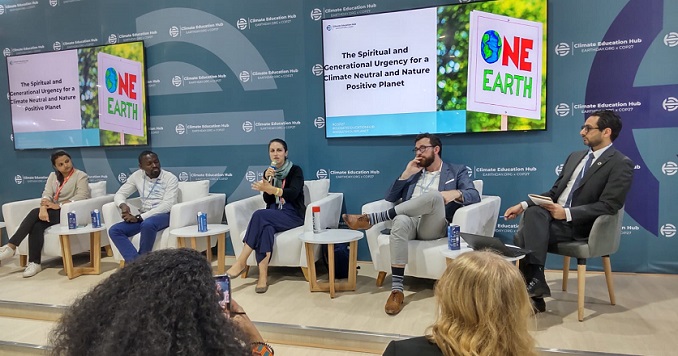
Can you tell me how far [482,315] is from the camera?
1128mm

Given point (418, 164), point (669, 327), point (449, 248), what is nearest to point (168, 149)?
point (418, 164)

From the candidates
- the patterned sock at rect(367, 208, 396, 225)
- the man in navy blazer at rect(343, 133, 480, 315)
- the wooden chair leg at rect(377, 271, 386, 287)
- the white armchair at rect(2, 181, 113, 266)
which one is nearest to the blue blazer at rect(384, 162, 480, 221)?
the man in navy blazer at rect(343, 133, 480, 315)

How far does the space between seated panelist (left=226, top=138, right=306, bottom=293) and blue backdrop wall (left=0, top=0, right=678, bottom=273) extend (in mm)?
509

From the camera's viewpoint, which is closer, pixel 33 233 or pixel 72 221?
pixel 72 221

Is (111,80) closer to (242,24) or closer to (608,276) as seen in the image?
(242,24)

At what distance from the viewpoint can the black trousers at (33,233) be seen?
14.4ft

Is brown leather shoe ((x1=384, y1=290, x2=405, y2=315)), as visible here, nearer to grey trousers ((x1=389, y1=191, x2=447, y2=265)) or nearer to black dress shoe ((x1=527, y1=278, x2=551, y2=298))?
grey trousers ((x1=389, y1=191, x2=447, y2=265))

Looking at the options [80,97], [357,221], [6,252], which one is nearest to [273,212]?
[357,221]

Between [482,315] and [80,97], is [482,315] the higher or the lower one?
the lower one

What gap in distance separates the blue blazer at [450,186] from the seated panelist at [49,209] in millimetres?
3091

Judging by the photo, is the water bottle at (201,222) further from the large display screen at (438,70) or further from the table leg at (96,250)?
the large display screen at (438,70)

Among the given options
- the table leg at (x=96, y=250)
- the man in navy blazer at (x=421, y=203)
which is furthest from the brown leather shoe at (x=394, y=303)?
the table leg at (x=96, y=250)

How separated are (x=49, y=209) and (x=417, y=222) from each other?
351 centimetres

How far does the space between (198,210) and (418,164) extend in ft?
6.82
